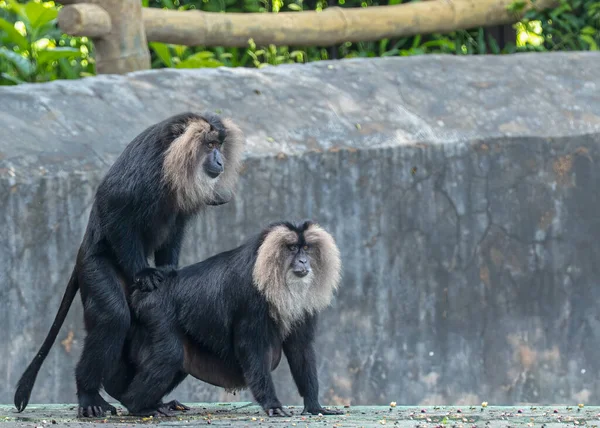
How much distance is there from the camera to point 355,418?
509 centimetres

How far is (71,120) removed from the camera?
689 centimetres

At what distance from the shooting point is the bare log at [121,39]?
303 inches

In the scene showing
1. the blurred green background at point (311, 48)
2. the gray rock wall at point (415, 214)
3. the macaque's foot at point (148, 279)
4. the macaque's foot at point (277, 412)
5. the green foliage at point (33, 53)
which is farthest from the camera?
the blurred green background at point (311, 48)

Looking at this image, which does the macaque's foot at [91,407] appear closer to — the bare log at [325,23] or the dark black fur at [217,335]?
the dark black fur at [217,335]

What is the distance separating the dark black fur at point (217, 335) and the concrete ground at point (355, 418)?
14cm

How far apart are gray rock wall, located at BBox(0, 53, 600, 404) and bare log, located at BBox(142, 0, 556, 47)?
64 centimetres

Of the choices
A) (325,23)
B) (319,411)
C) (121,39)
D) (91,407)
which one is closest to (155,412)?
(91,407)

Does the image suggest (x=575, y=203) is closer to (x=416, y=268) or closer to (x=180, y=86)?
(x=416, y=268)

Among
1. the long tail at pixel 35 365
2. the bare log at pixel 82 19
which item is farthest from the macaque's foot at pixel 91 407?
the bare log at pixel 82 19

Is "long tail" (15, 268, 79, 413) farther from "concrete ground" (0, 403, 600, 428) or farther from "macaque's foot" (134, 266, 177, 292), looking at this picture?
"macaque's foot" (134, 266, 177, 292)

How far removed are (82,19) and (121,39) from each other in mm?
432

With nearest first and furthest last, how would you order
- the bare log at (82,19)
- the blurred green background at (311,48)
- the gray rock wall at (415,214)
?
the gray rock wall at (415,214) → the bare log at (82,19) → the blurred green background at (311,48)

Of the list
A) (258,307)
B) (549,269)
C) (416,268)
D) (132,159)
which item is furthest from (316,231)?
(549,269)

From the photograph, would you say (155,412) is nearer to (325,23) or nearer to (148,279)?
(148,279)
